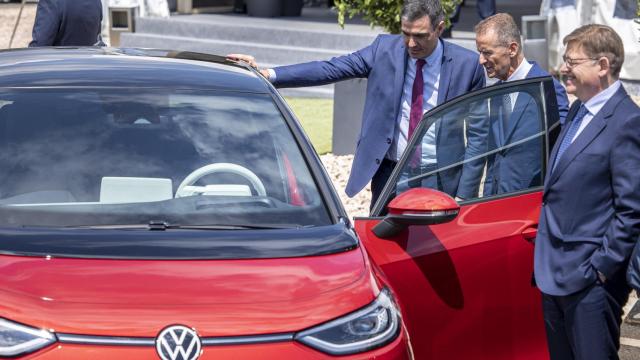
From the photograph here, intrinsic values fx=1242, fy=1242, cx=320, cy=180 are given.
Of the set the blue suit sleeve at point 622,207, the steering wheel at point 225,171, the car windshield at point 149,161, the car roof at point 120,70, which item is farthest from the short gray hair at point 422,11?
the blue suit sleeve at point 622,207

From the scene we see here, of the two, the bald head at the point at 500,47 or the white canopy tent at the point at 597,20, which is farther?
the white canopy tent at the point at 597,20

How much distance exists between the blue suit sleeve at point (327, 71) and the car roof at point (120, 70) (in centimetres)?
114

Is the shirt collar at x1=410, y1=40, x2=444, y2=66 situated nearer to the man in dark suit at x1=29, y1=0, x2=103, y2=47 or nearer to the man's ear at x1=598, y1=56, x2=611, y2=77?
the man's ear at x1=598, y1=56, x2=611, y2=77

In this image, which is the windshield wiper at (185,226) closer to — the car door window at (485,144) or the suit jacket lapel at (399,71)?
the car door window at (485,144)

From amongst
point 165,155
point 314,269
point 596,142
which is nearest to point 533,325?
point 596,142

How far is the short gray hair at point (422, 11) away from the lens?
6.05 metres

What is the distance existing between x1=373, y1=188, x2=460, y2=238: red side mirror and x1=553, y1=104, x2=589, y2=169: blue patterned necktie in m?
0.41

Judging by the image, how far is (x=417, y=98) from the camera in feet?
20.2

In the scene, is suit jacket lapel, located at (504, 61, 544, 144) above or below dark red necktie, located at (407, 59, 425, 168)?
above

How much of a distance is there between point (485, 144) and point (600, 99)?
728mm

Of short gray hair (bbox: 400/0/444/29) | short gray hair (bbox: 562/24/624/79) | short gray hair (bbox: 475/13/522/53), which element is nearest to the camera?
short gray hair (bbox: 562/24/624/79)

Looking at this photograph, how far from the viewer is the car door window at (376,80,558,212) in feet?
16.0

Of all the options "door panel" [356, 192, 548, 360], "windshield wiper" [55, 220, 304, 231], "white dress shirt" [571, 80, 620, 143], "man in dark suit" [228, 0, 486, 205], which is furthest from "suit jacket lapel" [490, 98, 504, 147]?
"man in dark suit" [228, 0, 486, 205]

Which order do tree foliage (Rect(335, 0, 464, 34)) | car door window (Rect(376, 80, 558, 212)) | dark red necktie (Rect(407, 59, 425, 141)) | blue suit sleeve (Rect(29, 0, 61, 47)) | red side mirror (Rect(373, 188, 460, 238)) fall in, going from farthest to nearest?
tree foliage (Rect(335, 0, 464, 34)) < blue suit sleeve (Rect(29, 0, 61, 47)) < dark red necktie (Rect(407, 59, 425, 141)) < car door window (Rect(376, 80, 558, 212)) < red side mirror (Rect(373, 188, 460, 238))
